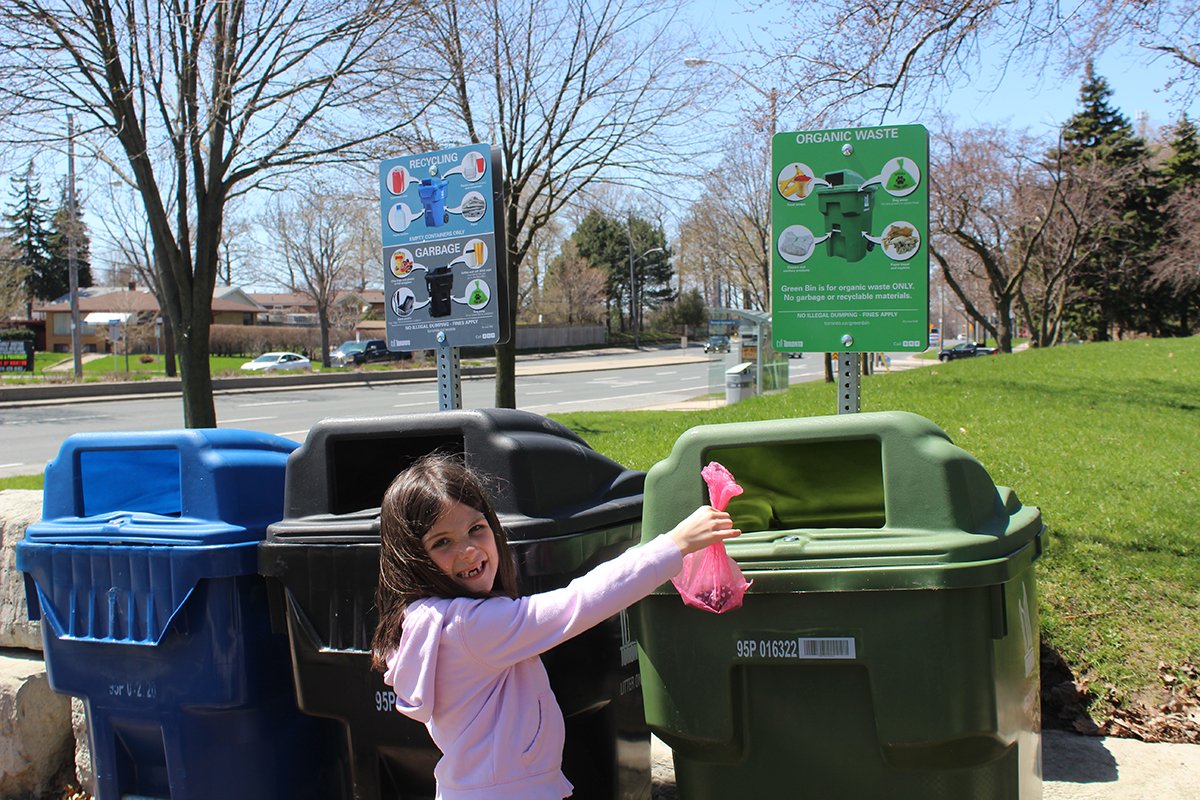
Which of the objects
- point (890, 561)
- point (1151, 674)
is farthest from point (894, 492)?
point (1151, 674)

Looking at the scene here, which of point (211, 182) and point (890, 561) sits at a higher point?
point (211, 182)

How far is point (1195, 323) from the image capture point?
140 feet

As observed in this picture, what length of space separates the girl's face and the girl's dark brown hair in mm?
11

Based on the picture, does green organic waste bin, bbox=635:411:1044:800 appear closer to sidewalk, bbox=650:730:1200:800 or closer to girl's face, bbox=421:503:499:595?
girl's face, bbox=421:503:499:595

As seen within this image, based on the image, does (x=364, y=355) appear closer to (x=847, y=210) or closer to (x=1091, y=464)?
(x=1091, y=464)

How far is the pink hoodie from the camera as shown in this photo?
6.30 ft

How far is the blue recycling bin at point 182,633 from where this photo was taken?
2.81 meters

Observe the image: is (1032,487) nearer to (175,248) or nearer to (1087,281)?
(175,248)

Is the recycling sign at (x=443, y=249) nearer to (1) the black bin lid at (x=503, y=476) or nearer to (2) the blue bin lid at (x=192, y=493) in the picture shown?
(2) the blue bin lid at (x=192, y=493)

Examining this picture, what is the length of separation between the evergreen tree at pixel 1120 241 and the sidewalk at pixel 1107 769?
3591 centimetres

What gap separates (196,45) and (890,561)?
8.56m

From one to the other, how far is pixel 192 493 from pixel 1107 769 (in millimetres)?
3179

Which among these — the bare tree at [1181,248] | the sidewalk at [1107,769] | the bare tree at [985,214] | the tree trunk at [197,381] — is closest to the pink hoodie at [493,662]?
the sidewalk at [1107,769]

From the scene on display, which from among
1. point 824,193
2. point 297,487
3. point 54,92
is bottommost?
point 297,487
